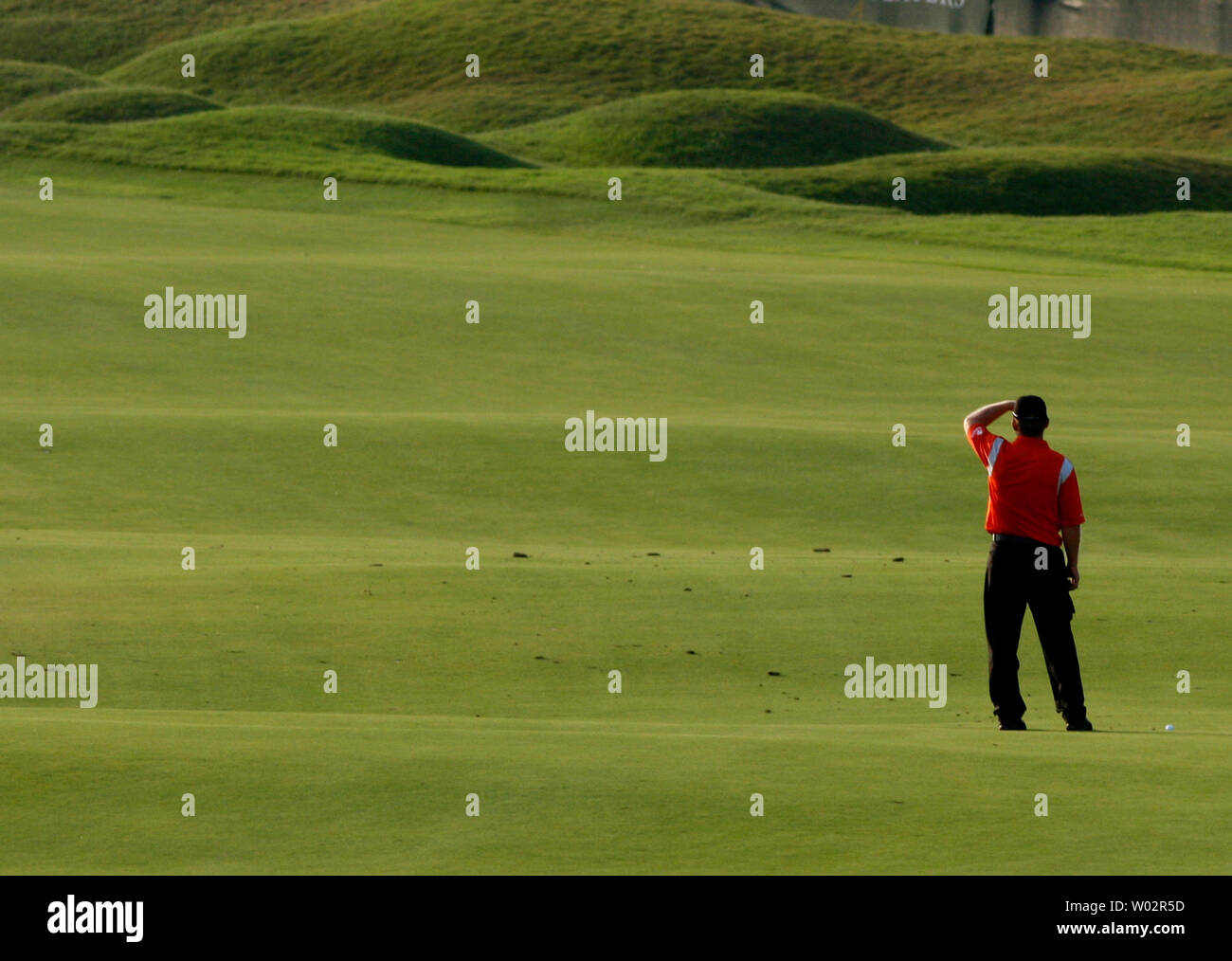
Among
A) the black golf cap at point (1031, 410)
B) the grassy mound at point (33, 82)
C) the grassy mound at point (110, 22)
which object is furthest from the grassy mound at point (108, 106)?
the black golf cap at point (1031, 410)

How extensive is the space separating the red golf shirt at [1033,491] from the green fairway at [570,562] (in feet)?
4.22

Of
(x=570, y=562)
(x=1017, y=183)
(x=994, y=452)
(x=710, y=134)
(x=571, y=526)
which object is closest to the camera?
(x=994, y=452)

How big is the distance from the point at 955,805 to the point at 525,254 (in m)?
32.2

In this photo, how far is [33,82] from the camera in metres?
76.4

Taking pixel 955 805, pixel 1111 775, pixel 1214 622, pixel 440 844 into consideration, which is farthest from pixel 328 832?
pixel 1214 622

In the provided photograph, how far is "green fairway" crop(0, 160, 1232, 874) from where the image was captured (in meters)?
9.11

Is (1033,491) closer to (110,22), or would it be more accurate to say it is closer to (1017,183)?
(1017,183)

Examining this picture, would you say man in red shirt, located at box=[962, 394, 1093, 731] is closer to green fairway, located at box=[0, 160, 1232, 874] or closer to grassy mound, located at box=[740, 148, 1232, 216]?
green fairway, located at box=[0, 160, 1232, 874]

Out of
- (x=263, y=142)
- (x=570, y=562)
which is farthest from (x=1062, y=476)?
(x=263, y=142)

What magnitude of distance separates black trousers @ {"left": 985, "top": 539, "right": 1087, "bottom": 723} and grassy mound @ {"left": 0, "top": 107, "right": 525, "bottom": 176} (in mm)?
44698

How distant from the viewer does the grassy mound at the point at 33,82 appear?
74.7 metres

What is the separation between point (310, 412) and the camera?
24078 mm

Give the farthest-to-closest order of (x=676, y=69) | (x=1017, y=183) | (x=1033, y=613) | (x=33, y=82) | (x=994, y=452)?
1. (x=676, y=69)
2. (x=33, y=82)
3. (x=1017, y=183)
4. (x=994, y=452)
5. (x=1033, y=613)

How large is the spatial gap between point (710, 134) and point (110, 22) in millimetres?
55590
